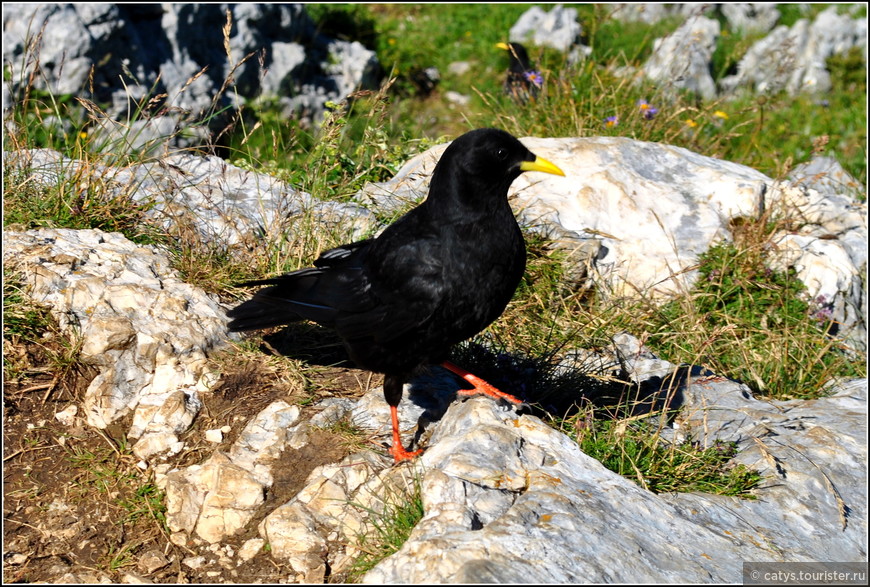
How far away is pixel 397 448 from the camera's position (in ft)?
13.0

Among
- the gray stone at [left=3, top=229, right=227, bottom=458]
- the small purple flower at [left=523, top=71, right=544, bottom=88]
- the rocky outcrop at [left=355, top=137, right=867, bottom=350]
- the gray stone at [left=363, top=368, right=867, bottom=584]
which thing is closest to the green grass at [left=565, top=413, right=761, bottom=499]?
the gray stone at [left=363, top=368, right=867, bottom=584]

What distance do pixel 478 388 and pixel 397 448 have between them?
630 millimetres

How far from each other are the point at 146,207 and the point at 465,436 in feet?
9.65

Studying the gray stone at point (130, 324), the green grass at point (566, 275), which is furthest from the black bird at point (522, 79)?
the gray stone at point (130, 324)

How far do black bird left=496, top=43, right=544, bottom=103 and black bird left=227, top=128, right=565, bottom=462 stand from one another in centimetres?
337

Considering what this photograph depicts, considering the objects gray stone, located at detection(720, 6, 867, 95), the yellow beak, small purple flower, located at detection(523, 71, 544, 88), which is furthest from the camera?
gray stone, located at detection(720, 6, 867, 95)

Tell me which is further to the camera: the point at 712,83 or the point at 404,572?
the point at 712,83

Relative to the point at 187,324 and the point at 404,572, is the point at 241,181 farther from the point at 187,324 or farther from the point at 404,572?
the point at 404,572

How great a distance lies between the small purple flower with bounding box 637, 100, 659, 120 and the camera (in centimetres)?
750

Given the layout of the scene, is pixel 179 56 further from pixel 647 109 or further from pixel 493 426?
pixel 493 426

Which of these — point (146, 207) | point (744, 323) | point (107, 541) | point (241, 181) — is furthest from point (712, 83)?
point (107, 541)

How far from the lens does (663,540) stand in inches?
130

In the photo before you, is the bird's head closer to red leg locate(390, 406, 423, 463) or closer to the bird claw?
red leg locate(390, 406, 423, 463)

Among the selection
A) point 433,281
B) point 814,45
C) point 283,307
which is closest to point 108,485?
point 283,307
